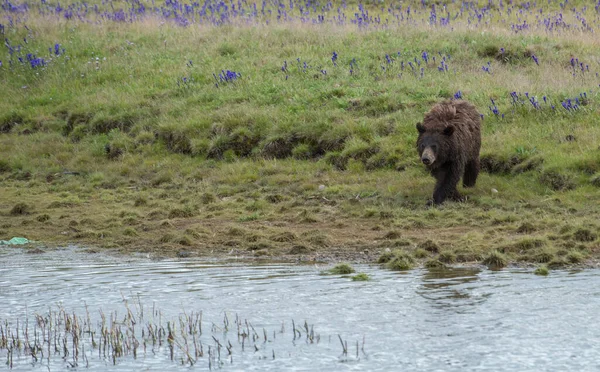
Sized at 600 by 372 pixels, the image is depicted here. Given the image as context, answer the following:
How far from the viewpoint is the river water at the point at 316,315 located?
7.33m

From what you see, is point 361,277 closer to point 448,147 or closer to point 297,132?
point 448,147

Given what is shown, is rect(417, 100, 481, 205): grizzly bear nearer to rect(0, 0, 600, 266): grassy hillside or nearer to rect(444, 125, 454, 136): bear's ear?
rect(444, 125, 454, 136): bear's ear

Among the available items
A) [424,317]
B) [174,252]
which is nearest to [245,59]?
[174,252]

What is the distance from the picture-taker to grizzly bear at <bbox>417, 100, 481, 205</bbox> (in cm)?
1299

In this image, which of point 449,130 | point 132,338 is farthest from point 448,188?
point 132,338

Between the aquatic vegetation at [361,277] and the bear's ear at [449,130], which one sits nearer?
the aquatic vegetation at [361,277]

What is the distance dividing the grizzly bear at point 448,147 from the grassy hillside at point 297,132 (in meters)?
0.38

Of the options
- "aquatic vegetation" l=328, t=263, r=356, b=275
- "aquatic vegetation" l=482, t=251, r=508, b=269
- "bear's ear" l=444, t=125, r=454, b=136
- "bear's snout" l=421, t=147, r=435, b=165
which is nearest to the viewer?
"aquatic vegetation" l=328, t=263, r=356, b=275

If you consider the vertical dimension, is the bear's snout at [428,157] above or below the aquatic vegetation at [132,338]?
above

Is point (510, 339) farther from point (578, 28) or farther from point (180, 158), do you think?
point (578, 28)

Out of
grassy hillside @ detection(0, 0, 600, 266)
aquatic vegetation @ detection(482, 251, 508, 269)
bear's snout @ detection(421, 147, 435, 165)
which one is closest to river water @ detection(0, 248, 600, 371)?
aquatic vegetation @ detection(482, 251, 508, 269)

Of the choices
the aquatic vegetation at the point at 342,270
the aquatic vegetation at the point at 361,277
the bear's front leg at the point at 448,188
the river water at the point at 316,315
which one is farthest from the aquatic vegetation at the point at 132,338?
the bear's front leg at the point at 448,188

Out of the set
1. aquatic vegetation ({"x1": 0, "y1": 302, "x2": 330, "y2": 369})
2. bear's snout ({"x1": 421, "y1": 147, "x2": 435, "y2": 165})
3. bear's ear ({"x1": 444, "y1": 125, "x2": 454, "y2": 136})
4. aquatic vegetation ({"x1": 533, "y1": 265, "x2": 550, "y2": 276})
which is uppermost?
bear's ear ({"x1": 444, "y1": 125, "x2": 454, "y2": 136})

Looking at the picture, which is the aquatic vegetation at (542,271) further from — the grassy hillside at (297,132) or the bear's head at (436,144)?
the bear's head at (436,144)
